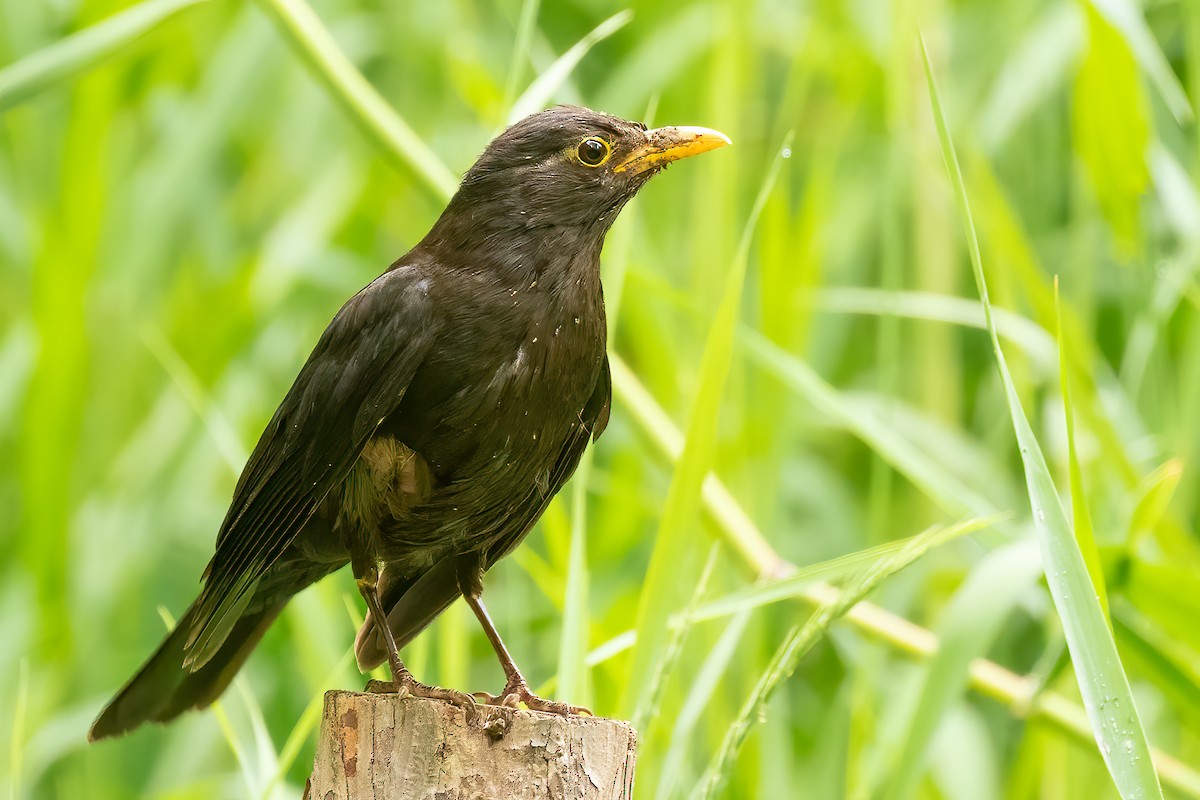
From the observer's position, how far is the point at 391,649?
2.77 metres

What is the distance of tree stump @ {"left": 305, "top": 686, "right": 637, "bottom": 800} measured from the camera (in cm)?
224

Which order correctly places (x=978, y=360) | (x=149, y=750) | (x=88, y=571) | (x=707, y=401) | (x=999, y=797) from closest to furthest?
(x=707, y=401), (x=999, y=797), (x=88, y=571), (x=149, y=750), (x=978, y=360)

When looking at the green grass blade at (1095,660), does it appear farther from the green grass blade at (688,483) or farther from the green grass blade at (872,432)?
the green grass blade at (872,432)

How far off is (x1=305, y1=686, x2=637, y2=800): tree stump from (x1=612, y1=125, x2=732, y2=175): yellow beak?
1.17m

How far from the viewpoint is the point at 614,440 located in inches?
194

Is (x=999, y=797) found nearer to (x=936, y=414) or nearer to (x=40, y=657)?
(x=936, y=414)

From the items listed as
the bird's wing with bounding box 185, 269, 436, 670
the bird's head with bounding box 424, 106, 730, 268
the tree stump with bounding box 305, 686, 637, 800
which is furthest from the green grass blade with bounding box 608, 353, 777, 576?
the tree stump with bounding box 305, 686, 637, 800

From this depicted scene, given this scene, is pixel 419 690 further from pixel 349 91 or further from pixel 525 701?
pixel 349 91

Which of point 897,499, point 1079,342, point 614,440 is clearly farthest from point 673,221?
point 1079,342

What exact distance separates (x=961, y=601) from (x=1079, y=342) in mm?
1056

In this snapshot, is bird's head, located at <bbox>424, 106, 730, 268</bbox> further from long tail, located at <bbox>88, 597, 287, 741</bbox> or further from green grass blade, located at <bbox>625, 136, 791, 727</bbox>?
long tail, located at <bbox>88, 597, 287, 741</bbox>

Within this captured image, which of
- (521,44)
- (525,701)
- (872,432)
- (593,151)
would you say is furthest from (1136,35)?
(525,701)

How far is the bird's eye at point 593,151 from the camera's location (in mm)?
2887

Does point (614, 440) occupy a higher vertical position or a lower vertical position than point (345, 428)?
lower
